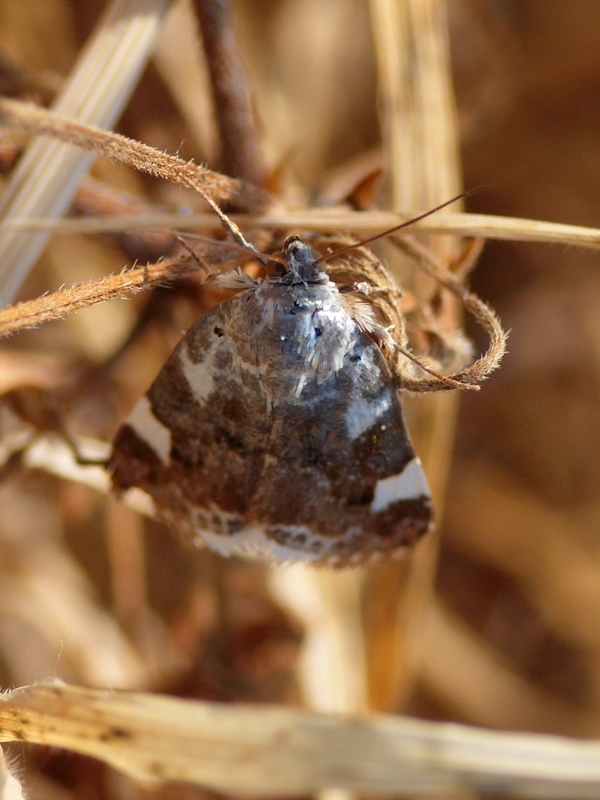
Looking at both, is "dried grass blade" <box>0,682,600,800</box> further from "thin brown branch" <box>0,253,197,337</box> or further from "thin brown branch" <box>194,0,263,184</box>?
"thin brown branch" <box>194,0,263,184</box>

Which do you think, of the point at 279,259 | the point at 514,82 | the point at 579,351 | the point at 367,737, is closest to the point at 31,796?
the point at 367,737

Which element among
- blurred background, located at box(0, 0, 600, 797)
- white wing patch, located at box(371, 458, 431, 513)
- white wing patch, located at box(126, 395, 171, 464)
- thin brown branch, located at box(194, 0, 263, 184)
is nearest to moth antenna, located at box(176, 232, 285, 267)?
thin brown branch, located at box(194, 0, 263, 184)

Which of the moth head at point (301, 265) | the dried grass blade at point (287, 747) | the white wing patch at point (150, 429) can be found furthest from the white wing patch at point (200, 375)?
the dried grass blade at point (287, 747)

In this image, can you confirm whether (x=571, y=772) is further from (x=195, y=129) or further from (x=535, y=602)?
(x=195, y=129)

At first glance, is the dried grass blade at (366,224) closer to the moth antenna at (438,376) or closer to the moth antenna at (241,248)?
the moth antenna at (241,248)

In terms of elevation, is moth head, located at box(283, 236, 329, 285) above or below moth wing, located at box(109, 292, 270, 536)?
above
